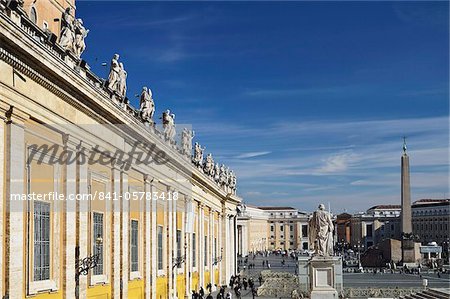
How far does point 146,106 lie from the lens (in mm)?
30922

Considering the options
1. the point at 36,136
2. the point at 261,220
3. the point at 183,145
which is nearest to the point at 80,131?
the point at 36,136

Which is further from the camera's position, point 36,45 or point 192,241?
point 192,241

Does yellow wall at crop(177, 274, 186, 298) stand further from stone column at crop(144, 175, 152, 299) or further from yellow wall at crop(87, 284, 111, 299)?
yellow wall at crop(87, 284, 111, 299)

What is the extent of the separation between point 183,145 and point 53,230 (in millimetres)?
22886

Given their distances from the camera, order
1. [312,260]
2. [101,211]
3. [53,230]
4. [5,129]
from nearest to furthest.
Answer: [5,129]
[53,230]
[101,211]
[312,260]

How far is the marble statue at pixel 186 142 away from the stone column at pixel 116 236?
14856mm

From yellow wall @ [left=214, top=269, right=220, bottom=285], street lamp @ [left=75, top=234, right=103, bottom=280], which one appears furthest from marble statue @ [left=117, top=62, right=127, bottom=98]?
yellow wall @ [left=214, top=269, right=220, bottom=285]

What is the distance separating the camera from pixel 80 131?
20.9 m

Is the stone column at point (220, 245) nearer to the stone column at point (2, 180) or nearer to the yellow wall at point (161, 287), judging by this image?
the yellow wall at point (161, 287)

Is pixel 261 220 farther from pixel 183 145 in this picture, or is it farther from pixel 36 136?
pixel 36 136

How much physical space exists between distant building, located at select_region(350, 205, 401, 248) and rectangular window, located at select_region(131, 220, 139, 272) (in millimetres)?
157907

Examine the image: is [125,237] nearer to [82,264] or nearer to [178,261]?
→ [82,264]

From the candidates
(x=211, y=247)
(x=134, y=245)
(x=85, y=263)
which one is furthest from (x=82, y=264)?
(x=211, y=247)

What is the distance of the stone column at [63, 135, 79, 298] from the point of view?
19.5 meters
